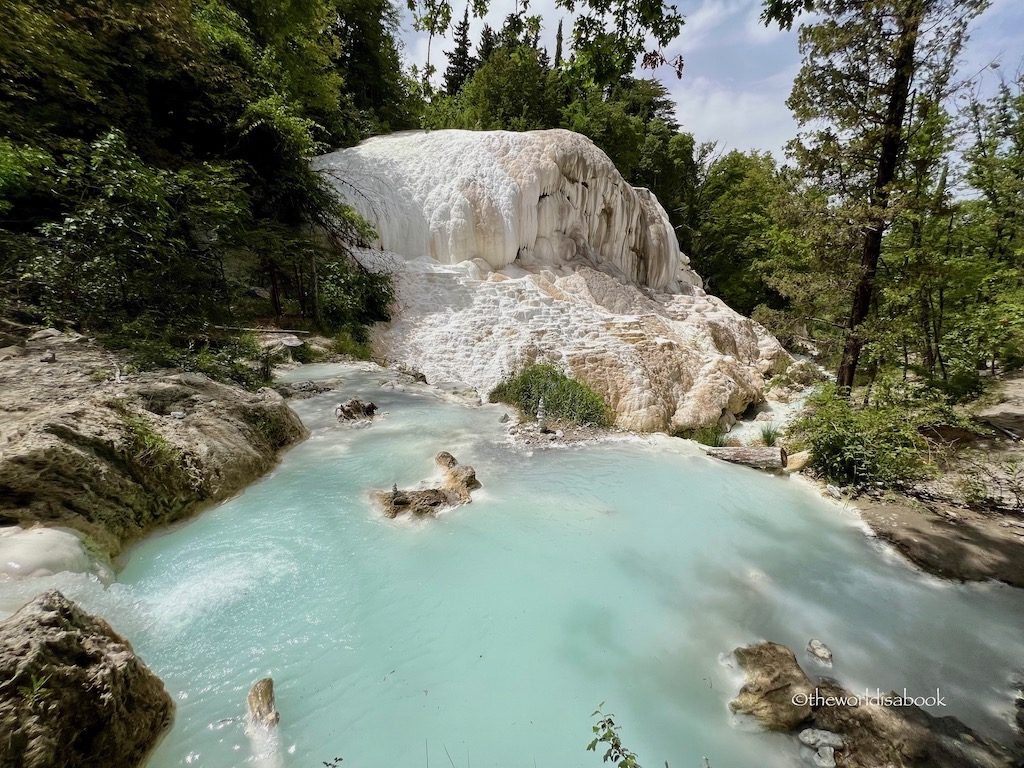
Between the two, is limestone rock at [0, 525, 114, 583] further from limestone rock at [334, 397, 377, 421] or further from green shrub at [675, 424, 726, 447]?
green shrub at [675, 424, 726, 447]

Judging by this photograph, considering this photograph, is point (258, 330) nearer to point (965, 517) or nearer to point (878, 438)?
point (878, 438)

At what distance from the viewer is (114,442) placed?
2832 mm

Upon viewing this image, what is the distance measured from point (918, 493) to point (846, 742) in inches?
144

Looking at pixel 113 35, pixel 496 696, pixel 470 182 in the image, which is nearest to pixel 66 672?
pixel 496 696

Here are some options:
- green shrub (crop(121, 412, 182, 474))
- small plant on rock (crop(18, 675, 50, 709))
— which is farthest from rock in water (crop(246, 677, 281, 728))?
green shrub (crop(121, 412, 182, 474))

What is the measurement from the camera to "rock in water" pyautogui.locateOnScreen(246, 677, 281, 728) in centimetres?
→ 176

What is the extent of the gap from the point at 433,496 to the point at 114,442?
2.27m

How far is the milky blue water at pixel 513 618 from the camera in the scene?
6.16 feet

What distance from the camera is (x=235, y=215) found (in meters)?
5.99

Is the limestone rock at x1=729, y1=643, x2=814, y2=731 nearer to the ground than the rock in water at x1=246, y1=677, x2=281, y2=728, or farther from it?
nearer to the ground

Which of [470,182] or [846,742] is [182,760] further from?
[470,182]

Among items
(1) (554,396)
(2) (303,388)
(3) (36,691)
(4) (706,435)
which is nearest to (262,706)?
(3) (36,691)

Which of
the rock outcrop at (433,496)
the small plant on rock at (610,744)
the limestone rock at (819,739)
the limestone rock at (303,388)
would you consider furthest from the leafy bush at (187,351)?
the limestone rock at (819,739)

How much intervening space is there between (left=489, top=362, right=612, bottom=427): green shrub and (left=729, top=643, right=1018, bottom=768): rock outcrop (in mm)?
4216
